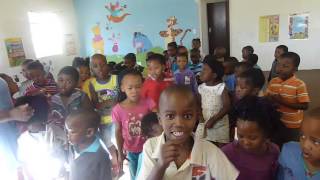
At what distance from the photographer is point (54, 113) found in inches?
101

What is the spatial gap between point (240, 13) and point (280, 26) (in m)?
1.13

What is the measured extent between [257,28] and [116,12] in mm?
4238

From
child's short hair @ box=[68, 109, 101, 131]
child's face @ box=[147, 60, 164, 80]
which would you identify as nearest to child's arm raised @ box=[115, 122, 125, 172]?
child's short hair @ box=[68, 109, 101, 131]

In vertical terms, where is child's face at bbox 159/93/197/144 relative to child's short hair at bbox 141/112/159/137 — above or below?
above

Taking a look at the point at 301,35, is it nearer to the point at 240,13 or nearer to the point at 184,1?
the point at 240,13

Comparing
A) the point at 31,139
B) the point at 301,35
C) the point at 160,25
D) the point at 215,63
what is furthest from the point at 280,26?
the point at 31,139

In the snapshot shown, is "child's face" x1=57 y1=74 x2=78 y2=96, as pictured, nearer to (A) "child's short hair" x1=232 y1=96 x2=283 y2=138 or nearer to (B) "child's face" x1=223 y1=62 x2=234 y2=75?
(A) "child's short hair" x1=232 y1=96 x2=283 y2=138

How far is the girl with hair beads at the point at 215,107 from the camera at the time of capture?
254 cm

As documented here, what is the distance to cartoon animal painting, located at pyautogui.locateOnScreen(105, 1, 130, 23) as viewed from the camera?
355 inches

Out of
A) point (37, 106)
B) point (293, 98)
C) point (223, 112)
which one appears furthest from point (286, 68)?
point (37, 106)

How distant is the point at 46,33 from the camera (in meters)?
8.20

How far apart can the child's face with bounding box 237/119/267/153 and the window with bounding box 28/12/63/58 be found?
7348 mm

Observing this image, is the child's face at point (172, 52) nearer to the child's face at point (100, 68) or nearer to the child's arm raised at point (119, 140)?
the child's face at point (100, 68)

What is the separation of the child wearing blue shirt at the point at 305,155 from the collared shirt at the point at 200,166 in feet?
0.92
